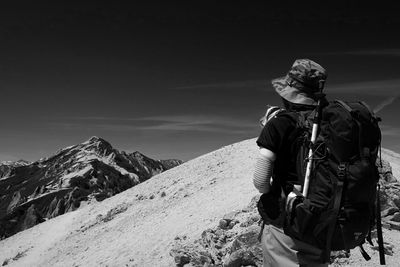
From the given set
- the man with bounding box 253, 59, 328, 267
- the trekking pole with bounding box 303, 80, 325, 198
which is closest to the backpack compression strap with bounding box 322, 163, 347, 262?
the trekking pole with bounding box 303, 80, 325, 198

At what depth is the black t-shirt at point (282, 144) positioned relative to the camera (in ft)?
13.0

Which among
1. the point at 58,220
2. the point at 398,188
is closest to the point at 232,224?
the point at 398,188

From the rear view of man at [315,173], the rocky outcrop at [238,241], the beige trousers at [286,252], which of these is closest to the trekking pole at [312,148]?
the rear view of man at [315,173]

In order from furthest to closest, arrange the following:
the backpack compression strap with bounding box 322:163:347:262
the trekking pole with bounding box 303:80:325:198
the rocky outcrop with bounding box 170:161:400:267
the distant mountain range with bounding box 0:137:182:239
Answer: the distant mountain range with bounding box 0:137:182:239, the rocky outcrop with bounding box 170:161:400:267, the trekking pole with bounding box 303:80:325:198, the backpack compression strap with bounding box 322:163:347:262

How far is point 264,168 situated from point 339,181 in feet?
2.49

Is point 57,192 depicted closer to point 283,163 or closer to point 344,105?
point 283,163

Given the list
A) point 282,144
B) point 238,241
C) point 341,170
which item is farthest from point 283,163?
point 238,241

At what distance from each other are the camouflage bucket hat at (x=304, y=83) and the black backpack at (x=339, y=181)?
37 cm

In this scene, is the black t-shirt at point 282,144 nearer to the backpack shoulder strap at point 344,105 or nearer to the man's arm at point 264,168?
the man's arm at point 264,168

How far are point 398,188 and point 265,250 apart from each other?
1011cm

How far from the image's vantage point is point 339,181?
363 cm

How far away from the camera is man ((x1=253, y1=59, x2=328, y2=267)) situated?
3992mm

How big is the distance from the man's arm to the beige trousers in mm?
615

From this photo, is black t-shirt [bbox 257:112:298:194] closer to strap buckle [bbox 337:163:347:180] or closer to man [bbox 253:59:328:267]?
man [bbox 253:59:328:267]
